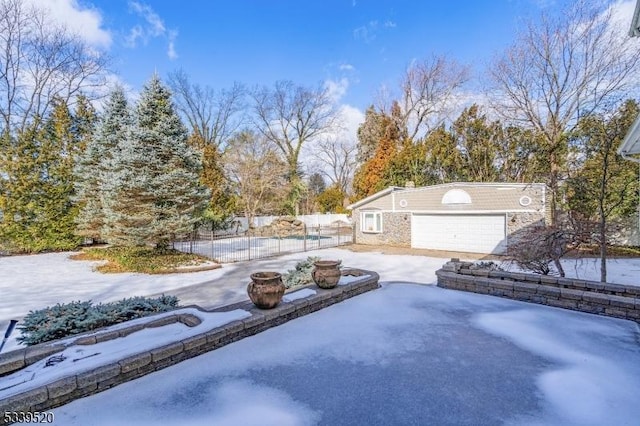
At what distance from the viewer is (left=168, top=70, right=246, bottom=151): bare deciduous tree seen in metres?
25.7

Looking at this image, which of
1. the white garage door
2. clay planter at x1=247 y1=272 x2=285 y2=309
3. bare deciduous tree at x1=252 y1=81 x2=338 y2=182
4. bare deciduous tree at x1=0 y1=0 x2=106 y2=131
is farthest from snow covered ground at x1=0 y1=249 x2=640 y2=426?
bare deciduous tree at x1=252 y1=81 x2=338 y2=182

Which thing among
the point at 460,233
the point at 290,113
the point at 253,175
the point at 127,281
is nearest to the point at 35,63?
the point at 253,175

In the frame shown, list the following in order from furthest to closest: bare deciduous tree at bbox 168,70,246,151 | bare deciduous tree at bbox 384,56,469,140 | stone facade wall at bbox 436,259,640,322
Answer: bare deciduous tree at bbox 168,70,246,151 < bare deciduous tree at bbox 384,56,469,140 < stone facade wall at bbox 436,259,640,322

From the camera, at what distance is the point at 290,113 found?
27.2 metres

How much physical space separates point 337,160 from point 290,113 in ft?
24.4

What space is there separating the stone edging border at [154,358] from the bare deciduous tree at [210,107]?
76.7ft

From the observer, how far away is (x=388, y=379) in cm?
293

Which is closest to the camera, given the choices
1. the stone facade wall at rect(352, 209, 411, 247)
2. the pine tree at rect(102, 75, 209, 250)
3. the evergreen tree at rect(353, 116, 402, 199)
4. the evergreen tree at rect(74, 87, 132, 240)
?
the pine tree at rect(102, 75, 209, 250)

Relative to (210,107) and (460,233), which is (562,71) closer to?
(460,233)

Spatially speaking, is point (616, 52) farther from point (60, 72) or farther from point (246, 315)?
point (60, 72)

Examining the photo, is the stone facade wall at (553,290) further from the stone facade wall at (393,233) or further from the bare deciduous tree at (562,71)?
the bare deciduous tree at (562,71)

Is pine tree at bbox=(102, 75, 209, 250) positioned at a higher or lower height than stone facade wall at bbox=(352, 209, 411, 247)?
higher

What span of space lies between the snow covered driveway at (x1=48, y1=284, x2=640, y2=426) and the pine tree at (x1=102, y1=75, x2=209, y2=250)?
7380 mm

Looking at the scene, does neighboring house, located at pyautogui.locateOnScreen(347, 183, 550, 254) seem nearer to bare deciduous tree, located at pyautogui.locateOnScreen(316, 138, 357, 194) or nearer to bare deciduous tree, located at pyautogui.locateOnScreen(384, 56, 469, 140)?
bare deciduous tree, located at pyautogui.locateOnScreen(384, 56, 469, 140)
